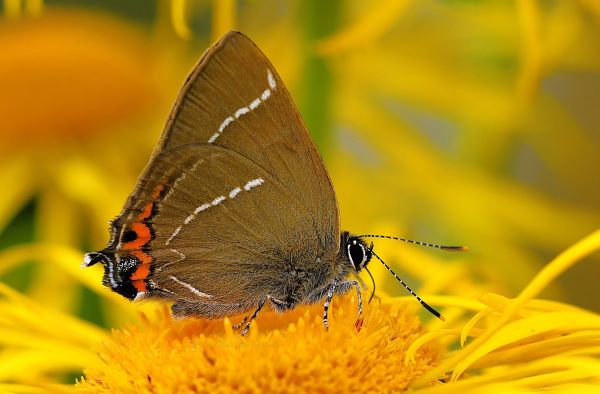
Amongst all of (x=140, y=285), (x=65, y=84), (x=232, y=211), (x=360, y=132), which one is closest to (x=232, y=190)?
(x=232, y=211)

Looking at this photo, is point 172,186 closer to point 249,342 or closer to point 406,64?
point 249,342

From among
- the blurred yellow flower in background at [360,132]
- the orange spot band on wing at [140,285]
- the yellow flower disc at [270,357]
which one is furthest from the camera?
the blurred yellow flower in background at [360,132]

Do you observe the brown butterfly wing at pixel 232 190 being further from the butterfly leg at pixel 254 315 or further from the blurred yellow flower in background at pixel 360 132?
the blurred yellow flower in background at pixel 360 132

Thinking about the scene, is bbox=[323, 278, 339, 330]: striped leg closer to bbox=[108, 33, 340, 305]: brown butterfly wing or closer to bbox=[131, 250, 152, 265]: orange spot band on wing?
bbox=[108, 33, 340, 305]: brown butterfly wing

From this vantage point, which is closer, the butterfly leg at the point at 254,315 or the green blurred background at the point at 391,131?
the butterfly leg at the point at 254,315

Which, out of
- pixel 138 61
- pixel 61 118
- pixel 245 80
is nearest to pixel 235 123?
pixel 245 80

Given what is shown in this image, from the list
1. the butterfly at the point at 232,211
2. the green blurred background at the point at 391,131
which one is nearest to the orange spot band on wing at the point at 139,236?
the butterfly at the point at 232,211
